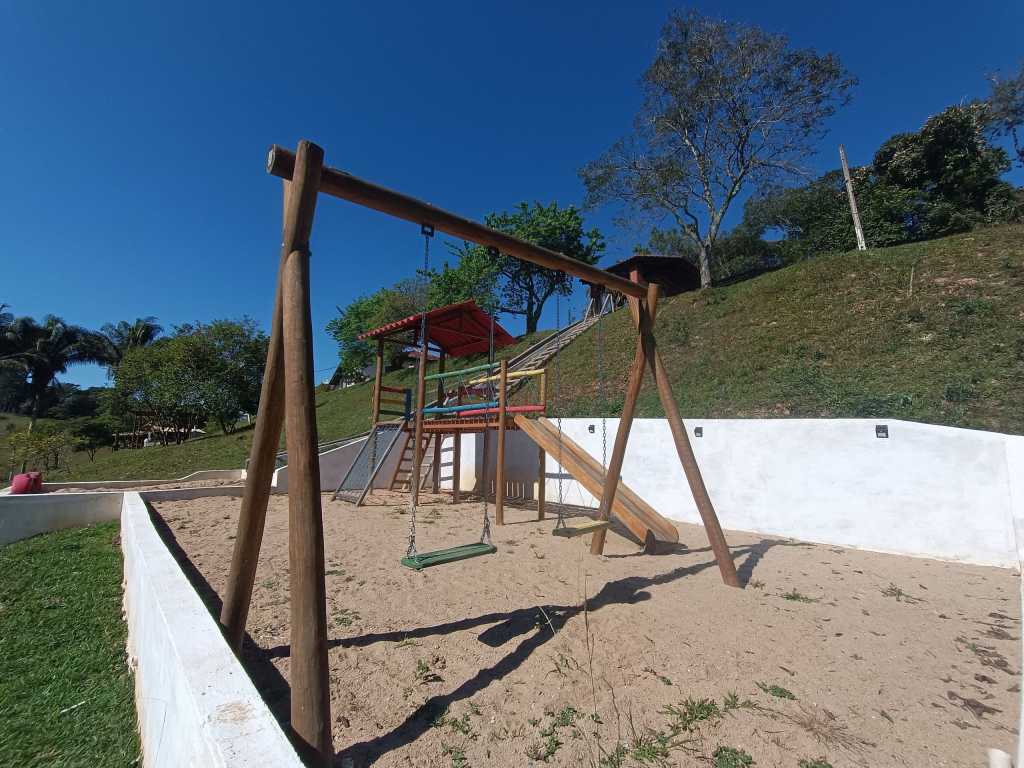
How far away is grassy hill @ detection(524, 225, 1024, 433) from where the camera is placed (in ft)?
23.9

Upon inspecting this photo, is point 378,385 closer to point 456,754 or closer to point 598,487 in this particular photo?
point 598,487

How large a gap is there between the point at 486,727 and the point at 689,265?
25.0m

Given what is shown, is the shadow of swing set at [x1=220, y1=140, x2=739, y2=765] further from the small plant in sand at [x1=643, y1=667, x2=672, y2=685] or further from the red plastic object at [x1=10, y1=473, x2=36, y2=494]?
the red plastic object at [x1=10, y1=473, x2=36, y2=494]

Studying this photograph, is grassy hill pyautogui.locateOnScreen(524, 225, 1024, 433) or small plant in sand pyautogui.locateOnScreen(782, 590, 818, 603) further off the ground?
grassy hill pyautogui.locateOnScreen(524, 225, 1024, 433)

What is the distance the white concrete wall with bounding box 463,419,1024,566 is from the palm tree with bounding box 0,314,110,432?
40332 mm

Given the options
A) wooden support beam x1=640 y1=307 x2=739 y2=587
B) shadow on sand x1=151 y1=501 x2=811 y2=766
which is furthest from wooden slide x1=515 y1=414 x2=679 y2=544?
wooden support beam x1=640 y1=307 x2=739 y2=587

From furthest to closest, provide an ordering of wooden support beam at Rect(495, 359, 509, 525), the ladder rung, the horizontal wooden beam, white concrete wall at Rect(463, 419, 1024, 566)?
wooden support beam at Rect(495, 359, 509, 525) < white concrete wall at Rect(463, 419, 1024, 566) < the ladder rung < the horizontal wooden beam

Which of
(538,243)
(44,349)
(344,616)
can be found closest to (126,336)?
(44,349)

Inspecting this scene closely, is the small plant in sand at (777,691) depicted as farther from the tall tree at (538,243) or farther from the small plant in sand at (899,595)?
the tall tree at (538,243)

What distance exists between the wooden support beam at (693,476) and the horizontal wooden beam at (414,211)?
1.06 metres

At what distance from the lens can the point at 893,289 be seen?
12.0m

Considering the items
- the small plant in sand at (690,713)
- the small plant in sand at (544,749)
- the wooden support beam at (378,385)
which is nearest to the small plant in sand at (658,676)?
the small plant in sand at (690,713)

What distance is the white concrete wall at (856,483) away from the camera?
4715mm

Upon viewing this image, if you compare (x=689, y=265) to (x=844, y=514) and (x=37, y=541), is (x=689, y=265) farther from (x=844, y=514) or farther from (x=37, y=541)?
(x=37, y=541)
